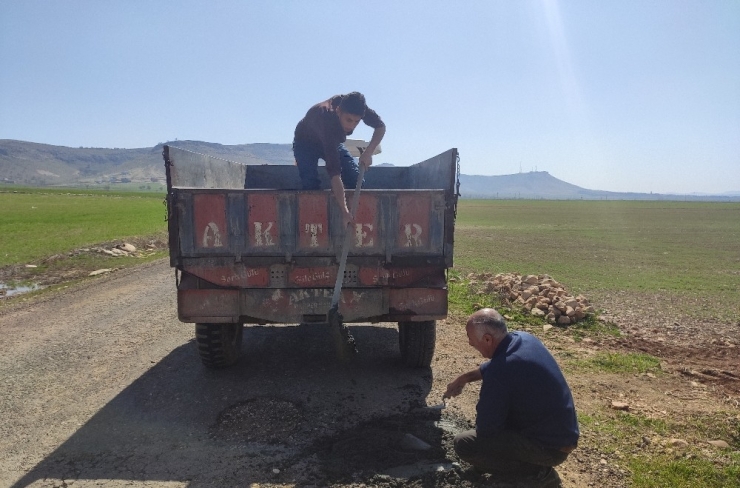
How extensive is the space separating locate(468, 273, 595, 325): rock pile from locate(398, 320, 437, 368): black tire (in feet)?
10.8

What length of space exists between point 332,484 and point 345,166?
12.6 feet

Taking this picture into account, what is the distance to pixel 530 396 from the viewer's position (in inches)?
129

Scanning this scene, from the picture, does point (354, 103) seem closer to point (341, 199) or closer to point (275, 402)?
point (341, 199)

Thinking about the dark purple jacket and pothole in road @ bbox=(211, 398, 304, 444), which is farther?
the dark purple jacket

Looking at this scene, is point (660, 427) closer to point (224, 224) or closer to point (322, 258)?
point (322, 258)

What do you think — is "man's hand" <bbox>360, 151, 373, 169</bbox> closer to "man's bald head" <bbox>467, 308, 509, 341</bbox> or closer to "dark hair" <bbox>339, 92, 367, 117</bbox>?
"dark hair" <bbox>339, 92, 367, 117</bbox>

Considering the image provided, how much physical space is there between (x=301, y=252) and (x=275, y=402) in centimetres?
143

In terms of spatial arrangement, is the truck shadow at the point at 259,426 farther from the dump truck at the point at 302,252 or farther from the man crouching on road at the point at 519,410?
the dump truck at the point at 302,252

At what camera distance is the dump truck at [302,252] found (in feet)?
16.0

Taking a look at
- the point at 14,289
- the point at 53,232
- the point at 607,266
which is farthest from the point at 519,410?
the point at 53,232

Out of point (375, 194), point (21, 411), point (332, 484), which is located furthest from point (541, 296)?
point (21, 411)

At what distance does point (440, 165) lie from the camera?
574cm

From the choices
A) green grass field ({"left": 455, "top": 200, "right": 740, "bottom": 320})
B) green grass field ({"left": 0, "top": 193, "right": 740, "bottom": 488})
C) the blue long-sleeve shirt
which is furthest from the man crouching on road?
green grass field ({"left": 455, "top": 200, "right": 740, "bottom": 320})

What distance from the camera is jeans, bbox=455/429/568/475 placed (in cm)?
333
